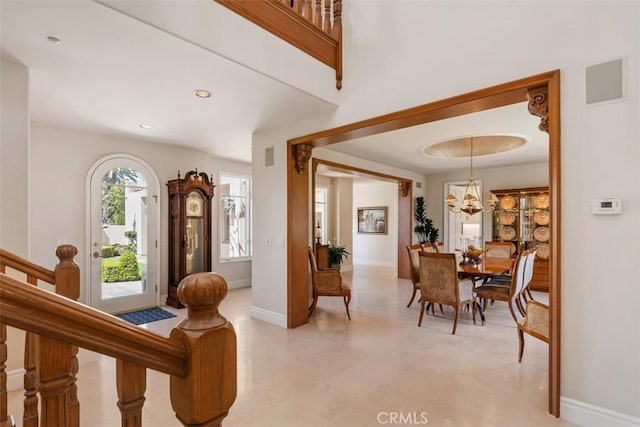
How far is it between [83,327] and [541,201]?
24.7 ft

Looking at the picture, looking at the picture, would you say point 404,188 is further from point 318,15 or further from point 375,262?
point 318,15

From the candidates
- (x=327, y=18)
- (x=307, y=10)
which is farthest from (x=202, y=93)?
(x=327, y=18)

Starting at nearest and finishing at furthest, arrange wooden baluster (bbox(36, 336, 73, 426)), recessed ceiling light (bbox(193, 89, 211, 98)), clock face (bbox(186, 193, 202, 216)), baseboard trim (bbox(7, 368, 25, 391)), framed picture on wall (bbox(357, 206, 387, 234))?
1. wooden baluster (bbox(36, 336, 73, 426))
2. baseboard trim (bbox(7, 368, 25, 391))
3. recessed ceiling light (bbox(193, 89, 211, 98))
4. clock face (bbox(186, 193, 202, 216))
5. framed picture on wall (bbox(357, 206, 387, 234))

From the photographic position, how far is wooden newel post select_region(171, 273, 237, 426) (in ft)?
2.33

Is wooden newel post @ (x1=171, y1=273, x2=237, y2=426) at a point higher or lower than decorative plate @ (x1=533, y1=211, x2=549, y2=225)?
lower

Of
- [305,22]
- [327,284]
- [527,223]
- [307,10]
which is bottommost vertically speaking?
[327,284]

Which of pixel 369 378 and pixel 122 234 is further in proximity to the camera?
pixel 122 234

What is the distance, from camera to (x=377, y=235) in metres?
9.72

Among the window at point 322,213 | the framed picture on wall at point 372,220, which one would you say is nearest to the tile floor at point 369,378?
the window at point 322,213

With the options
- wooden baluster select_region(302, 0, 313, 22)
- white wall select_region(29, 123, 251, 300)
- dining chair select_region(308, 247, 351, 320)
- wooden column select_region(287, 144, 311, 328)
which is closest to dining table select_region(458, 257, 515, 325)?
dining chair select_region(308, 247, 351, 320)

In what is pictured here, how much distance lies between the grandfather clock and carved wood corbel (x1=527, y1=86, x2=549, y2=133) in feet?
14.7

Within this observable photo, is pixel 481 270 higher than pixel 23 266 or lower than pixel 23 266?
lower

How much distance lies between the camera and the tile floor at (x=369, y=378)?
7.22 feet

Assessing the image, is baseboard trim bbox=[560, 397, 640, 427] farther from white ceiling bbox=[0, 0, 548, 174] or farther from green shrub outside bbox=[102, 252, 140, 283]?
green shrub outside bbox=[102, 252, 140, 283]
